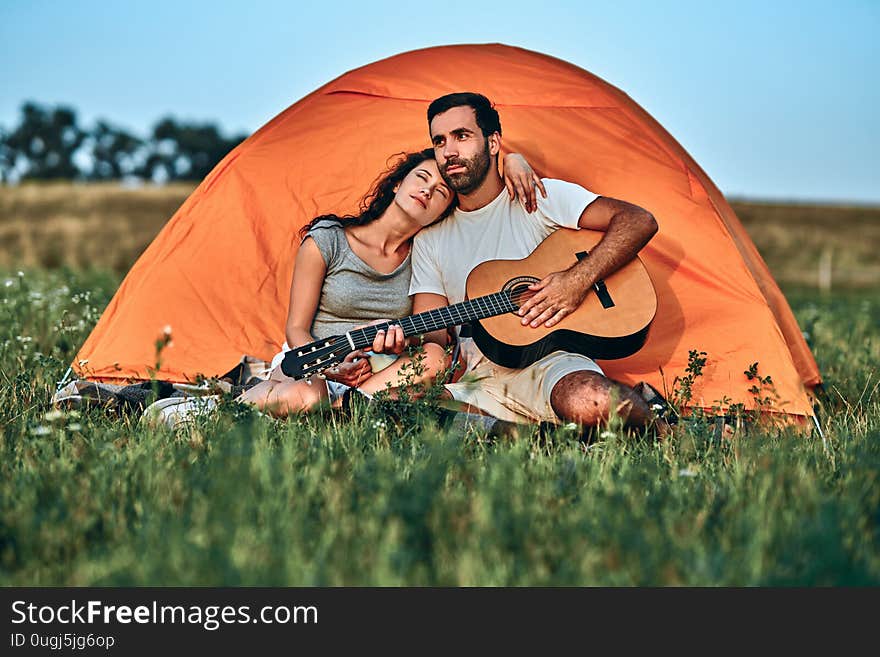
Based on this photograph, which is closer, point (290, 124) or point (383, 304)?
point (383, 304)

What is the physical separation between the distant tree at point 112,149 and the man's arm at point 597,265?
48.8 meters

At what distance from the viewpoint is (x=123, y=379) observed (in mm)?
4246

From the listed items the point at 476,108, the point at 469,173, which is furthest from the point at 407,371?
the point at 476,108

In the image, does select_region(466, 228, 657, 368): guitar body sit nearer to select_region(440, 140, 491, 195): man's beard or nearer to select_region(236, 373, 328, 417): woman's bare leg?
select_region(440, 140, 491, 195): man's beard

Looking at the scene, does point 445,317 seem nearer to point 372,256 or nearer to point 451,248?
point 451,248

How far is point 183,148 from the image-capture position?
162 feet

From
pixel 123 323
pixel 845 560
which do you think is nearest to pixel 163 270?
pixel 123 323

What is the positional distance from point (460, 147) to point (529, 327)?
90 centimetres

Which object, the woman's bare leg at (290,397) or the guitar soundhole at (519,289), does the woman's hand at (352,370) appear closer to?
the woman's bare leg at (290,397)

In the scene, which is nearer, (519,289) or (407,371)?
(407,371)

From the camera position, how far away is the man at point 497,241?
370 centimetres

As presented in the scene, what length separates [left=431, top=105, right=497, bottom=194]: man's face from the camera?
405 centimetres
